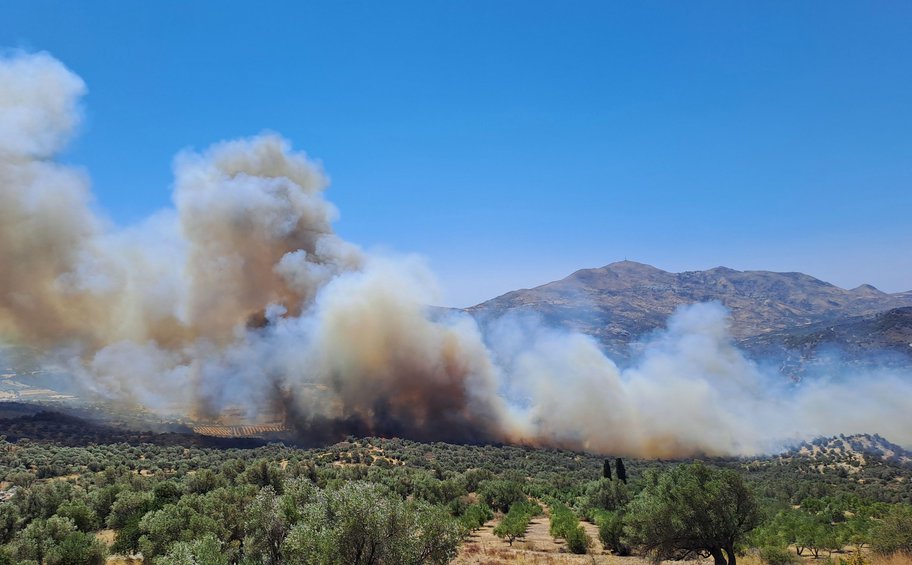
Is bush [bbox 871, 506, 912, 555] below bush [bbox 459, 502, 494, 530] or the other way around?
the other way around

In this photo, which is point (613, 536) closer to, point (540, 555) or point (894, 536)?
point (540, 555)

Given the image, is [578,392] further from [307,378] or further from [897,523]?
[897,523]

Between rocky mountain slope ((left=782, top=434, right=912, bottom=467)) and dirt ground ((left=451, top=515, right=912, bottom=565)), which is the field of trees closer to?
dirt ground ((left=451, top=515, right=912, bottom=565))

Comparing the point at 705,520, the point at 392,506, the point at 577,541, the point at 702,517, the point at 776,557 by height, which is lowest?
the point at 577,541

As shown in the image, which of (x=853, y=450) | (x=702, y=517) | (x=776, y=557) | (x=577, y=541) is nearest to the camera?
(x=702, y=517)

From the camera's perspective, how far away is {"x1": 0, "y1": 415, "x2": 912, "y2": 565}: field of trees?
1482 centimetres

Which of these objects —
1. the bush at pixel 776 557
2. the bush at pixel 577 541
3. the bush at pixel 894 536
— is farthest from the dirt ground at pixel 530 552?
the bush at pixel 894 536

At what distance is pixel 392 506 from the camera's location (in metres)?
14.2

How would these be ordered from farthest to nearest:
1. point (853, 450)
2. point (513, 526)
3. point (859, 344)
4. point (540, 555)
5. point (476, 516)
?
point (859, 344) → point (853, 450) → point (476, 516) → point (513, 526) → point (540, 555)

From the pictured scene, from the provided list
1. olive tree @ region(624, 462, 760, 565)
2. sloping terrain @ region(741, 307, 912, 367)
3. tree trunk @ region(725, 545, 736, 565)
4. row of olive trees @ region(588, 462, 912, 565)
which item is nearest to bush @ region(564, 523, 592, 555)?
row of olive trees @ region(588, 462, 912, 565)

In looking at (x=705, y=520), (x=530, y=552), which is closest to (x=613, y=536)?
(x=530, y=552)

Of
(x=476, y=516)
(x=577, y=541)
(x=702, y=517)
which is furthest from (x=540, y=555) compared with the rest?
(x=702, y=517)

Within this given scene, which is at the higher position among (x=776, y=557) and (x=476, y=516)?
(x=776, y=557)

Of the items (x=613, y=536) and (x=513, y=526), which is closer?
(x=613, y=536)
